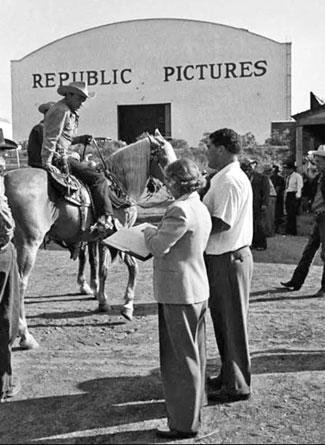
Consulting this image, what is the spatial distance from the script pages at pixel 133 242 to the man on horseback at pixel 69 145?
297 cm


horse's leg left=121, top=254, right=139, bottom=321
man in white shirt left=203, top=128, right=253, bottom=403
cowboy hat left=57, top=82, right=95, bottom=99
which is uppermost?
cowboy hat left=57, top=82, right=95, bottom=99

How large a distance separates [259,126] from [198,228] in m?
28.1

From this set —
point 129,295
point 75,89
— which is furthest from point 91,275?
point 75,89

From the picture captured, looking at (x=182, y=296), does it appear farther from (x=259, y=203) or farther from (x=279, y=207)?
(x=279, y=207)

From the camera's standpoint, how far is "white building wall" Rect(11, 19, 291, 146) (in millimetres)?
31547

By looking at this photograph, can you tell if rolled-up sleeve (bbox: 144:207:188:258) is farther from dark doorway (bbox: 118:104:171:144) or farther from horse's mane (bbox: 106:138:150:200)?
dark doorway (bbox: 118:104:171:144)

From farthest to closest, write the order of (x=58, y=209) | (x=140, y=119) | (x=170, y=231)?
(x=140, y=119), (x=58, y=209), (x=170, y=231)

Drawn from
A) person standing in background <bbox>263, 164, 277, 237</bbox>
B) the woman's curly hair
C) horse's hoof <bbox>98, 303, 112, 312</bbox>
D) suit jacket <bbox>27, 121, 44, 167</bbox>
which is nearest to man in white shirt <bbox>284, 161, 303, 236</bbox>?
person standing in background <bbox>263, 164, 277, 237</bbox>

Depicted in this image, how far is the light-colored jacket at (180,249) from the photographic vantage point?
13.1 feet

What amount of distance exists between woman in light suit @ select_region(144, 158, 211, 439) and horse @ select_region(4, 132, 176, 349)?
2583mm

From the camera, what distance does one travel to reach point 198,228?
4.09 metres

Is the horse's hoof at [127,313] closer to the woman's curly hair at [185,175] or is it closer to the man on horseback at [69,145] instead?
the man on horseback at [69,145]

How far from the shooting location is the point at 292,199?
16375 mm

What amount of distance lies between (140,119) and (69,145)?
2647cm
